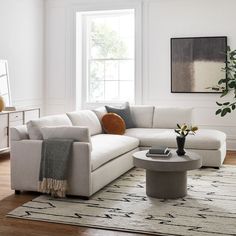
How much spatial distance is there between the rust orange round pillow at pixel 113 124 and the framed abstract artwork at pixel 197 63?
172 centimetres

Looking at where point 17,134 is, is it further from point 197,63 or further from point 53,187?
point 197,63

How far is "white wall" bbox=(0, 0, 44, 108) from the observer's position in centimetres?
672

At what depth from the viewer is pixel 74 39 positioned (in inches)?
306

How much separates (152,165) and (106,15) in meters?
4.50

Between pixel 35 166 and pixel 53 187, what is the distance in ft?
1.12

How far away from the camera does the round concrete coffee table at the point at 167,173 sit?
396 cm

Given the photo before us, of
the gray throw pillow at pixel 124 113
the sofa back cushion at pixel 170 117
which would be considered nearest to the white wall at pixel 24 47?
the gray throw pillow at pixel 124 113

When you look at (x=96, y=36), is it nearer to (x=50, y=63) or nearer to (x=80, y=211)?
(x=50, y=63)

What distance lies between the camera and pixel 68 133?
4.13m


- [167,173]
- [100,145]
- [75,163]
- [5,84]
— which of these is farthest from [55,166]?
[5,84]

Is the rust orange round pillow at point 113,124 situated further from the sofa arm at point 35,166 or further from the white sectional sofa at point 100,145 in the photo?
the sofa arm at point 35,166

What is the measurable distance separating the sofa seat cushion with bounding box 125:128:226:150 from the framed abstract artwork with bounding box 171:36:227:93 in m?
1.40

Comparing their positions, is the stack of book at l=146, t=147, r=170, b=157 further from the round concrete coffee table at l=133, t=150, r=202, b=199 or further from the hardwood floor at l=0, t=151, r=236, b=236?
the hardwood floor at l=0, t=151, r=236, b=236

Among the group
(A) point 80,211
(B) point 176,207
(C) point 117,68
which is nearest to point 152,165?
(B) point 176,207
